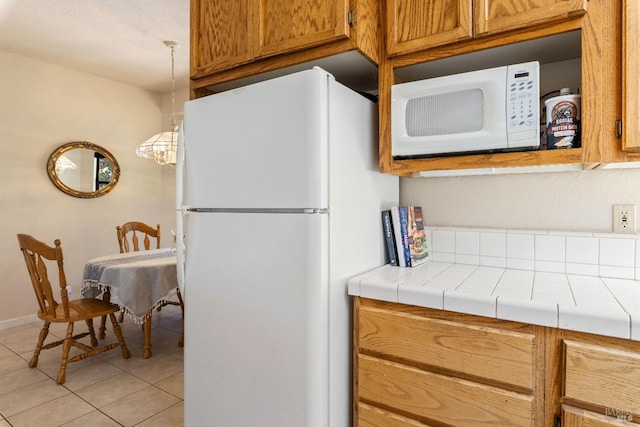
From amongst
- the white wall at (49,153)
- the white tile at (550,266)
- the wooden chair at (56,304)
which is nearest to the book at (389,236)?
the white tile at (550,266)

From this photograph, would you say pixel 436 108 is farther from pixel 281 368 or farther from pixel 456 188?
pixel 281 368

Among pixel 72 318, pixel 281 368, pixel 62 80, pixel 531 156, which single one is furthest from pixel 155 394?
pixel 62 80

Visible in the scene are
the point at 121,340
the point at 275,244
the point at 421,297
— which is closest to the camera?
the point at 421,297

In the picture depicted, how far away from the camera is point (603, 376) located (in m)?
0.94

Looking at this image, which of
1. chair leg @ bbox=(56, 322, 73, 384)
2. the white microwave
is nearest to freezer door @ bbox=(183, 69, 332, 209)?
the white microwave

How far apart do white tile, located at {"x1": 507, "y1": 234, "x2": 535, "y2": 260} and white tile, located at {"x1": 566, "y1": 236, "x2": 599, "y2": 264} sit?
13cm

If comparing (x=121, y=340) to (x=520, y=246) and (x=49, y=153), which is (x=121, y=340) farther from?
(x=520, y=246)

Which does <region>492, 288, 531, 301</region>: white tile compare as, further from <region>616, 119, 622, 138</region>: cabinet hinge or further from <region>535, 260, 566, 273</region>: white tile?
<region>616, 119, 622, 138</region>: cabinet hinge

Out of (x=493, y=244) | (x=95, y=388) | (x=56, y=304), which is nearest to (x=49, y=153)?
(x=56, y=304)

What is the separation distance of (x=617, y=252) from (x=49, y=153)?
453 centimetres

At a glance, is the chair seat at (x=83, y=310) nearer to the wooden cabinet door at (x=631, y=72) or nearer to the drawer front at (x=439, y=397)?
the drawer front at (x=439, y=397)

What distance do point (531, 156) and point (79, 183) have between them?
419 cm

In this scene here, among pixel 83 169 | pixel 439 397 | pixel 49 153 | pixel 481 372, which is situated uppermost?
pixel 49 153

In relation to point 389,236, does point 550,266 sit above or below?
Result: below
